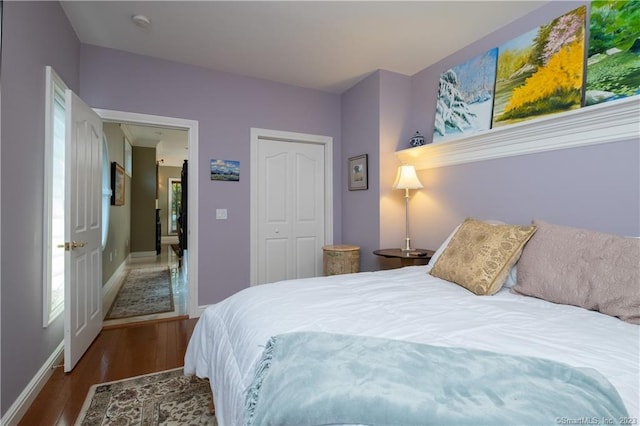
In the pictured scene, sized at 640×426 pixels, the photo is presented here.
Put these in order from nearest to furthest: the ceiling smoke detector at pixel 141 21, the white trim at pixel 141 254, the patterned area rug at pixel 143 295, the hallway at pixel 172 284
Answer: the ceiling smoke detector at pixel 141 21, the hallway at pixel 172 284, the patterned area rug at pixel 143 295, the white trim at pixel 141 254

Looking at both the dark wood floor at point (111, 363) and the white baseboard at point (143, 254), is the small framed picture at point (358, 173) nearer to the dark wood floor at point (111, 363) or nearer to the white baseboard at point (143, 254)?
the dark wood floor at point (111, 363)

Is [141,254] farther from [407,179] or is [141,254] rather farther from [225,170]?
[407,179]

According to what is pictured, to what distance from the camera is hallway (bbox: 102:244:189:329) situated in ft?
9.95

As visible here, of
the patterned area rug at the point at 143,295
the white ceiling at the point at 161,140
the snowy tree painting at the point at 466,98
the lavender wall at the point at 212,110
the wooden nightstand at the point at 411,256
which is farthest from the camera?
the white ceiling at the point at 161,140

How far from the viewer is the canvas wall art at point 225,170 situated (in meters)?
3.20

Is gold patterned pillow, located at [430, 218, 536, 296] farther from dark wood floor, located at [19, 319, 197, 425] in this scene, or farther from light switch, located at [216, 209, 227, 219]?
light switch, located at [216, 209, 227, 219]

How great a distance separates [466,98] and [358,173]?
1.30 meters

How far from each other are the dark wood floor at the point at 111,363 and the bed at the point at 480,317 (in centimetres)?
72

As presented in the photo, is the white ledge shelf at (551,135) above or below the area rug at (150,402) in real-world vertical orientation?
above

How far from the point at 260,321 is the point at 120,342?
82.6 inches

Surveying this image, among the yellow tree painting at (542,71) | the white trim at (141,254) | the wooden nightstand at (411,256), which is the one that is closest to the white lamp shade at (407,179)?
the wooden nightstand at (411,256)

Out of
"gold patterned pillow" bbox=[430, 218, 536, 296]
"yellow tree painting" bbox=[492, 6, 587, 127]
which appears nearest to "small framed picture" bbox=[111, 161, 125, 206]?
"gold patterned pillow" bbox=[430, 218, 536, 296]

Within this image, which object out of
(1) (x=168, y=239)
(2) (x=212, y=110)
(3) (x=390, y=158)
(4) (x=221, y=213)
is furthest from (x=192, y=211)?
(1) (x=168, y=239)

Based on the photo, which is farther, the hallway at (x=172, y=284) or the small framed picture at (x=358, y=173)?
the small framed picture at (x=358, y=173)
